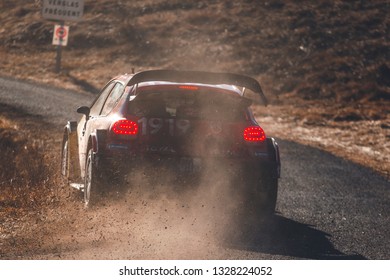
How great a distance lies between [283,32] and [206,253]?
35527mm

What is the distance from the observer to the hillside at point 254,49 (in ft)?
98.8

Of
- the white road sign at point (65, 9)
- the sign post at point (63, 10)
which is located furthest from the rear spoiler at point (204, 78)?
the white road sign at point (65, 9)

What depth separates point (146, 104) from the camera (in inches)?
342

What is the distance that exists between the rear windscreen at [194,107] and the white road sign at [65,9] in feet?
83.1

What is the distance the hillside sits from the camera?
30.1 m

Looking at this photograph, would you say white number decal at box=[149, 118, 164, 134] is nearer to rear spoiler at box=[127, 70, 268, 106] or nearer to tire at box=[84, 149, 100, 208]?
rear spoiler at box=[127, 70, 268, 106]

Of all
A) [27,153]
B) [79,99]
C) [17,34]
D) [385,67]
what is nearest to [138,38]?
[17,34]

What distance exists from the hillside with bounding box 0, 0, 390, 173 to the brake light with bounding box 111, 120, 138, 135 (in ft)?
50.8

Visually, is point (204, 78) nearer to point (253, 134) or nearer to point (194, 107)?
point (194, 107)

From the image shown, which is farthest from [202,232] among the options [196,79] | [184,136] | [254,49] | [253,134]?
[254,49]

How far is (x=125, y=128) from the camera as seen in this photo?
8.52m

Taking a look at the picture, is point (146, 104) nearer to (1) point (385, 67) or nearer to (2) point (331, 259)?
(2) point (331, 259)

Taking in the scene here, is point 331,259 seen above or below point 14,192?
above

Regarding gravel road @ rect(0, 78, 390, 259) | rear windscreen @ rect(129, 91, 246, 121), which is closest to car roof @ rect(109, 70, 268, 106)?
rear windscreen @ rect(129, 91, 246, 121)
